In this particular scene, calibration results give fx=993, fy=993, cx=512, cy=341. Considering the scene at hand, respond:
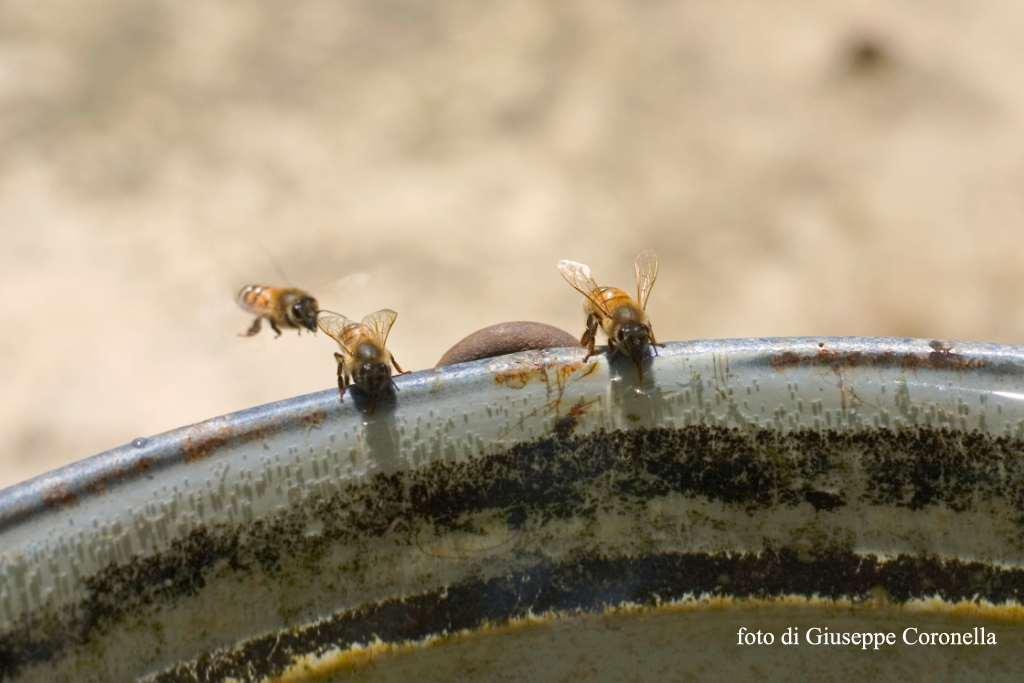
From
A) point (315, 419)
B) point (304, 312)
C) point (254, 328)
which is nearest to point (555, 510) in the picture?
point (315, 419)

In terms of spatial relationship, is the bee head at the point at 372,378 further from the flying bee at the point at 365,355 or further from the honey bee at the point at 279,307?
the honey bee at the point at 279,307

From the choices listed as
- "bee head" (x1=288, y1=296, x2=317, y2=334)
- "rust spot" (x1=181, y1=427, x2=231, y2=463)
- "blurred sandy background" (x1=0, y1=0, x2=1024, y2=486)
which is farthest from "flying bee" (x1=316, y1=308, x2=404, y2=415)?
"blurred sandy background" (x1=0, y1=0, x2=1024, y2=486)

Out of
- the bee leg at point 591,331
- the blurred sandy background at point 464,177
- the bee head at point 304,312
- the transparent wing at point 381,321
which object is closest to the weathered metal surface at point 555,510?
the bee leg at point 591,331

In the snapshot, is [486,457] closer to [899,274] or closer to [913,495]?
[913,495]

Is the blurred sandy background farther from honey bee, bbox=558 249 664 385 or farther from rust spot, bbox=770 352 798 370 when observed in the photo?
rust spot, bbox=770 352 798 370

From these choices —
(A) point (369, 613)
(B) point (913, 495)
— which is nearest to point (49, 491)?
(A) point (369, 613)

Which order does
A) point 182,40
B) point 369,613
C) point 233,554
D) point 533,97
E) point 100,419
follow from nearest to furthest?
point 233,554 < point 369,613 < point 100,419 < point 533,97 < point 182,40
